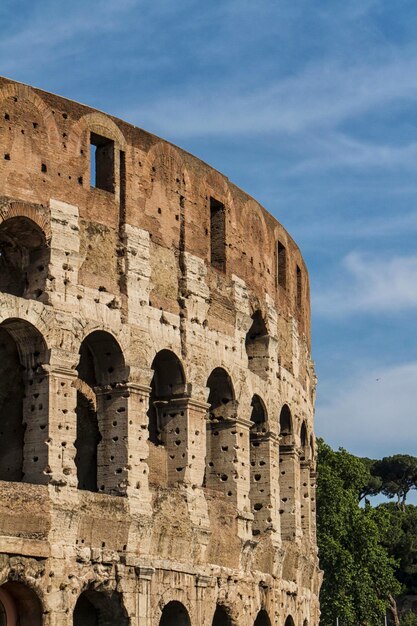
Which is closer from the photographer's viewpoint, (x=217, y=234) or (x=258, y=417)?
(x=217, y=234)

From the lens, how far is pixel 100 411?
2164 centimetres

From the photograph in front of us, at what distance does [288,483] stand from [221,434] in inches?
138

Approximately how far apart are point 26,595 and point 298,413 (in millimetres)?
9895

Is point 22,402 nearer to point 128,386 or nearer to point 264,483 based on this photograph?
point 128,386

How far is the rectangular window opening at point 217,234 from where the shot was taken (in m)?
24.8

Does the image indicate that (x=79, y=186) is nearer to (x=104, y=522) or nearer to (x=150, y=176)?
(x=150, y=176)

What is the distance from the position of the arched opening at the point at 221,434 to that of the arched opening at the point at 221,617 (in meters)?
1.99

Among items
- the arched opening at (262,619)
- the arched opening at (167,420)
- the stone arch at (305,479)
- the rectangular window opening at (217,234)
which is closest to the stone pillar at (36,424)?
the arched opening at (167,420)

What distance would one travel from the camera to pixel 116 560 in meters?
20.8

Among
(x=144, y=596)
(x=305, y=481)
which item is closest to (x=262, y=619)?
(x=305, y=481)

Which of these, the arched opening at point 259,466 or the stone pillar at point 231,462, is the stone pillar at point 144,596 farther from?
the arched opening at point 259,466

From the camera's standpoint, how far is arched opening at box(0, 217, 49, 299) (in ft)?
68.0

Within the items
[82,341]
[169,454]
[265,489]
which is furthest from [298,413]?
[82,341]

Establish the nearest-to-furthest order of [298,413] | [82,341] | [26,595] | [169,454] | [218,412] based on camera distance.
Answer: [26,595], [82,341], [169,454], [218,412], [298,413]
